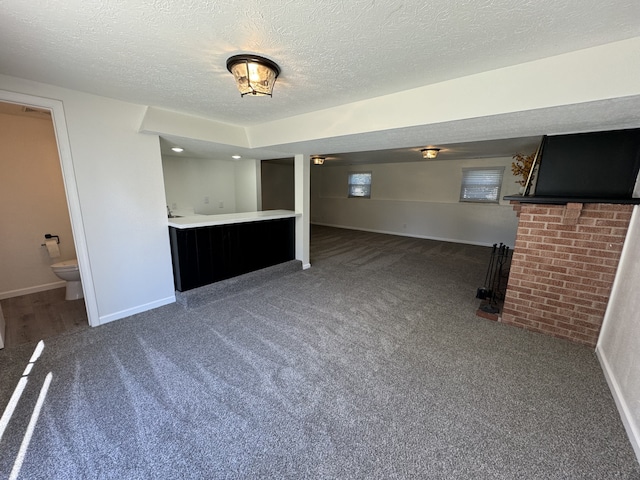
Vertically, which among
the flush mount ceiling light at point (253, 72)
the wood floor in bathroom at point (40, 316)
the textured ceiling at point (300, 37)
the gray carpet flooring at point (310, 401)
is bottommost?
the wood floor in bathroom at point (40, 316)

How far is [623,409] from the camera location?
1.57 metres

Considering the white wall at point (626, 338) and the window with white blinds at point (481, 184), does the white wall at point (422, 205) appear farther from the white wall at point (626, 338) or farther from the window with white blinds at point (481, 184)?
the white wall at point (626, 338)

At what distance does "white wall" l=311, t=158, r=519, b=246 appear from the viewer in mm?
5984

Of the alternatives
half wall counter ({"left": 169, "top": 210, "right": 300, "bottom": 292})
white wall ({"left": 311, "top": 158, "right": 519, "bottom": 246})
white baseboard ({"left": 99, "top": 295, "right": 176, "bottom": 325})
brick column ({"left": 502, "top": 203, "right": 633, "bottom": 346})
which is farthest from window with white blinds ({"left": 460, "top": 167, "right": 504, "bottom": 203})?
white baseboard ({"left": 99, "top": 295, "right": 176, "bottom": 325})

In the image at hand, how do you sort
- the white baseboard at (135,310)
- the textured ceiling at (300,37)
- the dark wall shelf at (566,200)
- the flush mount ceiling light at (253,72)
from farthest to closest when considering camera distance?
the white baseboard at (135,310) → the dark wall shelf at (566,200) → the flush mount ceiling light at (253,72) → the textured ceiling at (300,37)

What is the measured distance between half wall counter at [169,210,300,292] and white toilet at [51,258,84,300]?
3.89 feet

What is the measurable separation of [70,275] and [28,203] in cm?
108

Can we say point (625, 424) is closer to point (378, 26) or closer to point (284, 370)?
point (284, 370)

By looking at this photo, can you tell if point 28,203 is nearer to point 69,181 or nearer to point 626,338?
point 69,181

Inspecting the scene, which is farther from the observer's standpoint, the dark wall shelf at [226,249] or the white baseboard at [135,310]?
the dark wall shelf at [226,249]

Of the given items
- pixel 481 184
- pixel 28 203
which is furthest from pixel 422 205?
pixel 28 203

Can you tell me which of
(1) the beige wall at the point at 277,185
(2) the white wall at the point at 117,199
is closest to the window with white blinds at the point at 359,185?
(1) the beige wall at the point at 277,185

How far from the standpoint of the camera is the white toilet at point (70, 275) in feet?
9.80

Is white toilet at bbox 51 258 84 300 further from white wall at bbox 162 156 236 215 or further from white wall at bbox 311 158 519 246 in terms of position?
white wall at bbox 311 158 519 246
